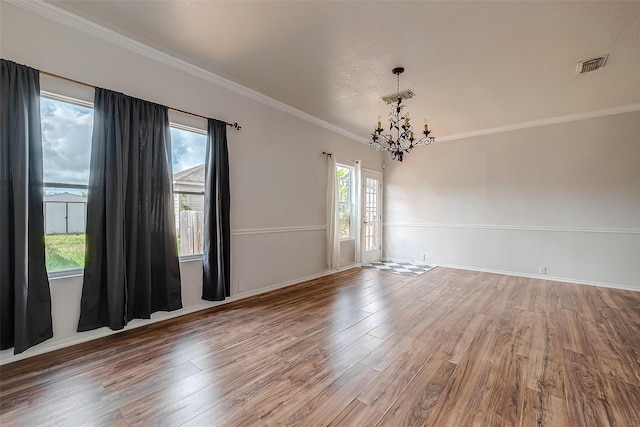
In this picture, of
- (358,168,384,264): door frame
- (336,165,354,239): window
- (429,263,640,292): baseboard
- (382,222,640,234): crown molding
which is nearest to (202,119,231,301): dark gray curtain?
(336,165,354,239): window

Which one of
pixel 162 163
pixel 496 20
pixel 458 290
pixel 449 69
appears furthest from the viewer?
pixel 458 290

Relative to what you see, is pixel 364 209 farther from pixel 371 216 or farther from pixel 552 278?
pixel 552 278

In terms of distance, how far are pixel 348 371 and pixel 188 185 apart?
8.90 feet

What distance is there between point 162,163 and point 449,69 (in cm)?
349

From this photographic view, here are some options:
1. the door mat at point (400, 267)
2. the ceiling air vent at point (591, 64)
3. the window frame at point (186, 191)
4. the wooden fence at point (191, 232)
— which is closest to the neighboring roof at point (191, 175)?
the window frame at point (186, 191)

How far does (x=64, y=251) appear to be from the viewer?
8.05ft

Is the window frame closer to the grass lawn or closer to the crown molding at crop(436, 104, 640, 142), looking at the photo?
the grass lawn

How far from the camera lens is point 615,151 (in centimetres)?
455

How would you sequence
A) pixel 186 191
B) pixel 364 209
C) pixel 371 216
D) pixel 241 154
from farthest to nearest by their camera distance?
pixel 371 216
pixel 364 209
pixel 241 154
pixel 186 191

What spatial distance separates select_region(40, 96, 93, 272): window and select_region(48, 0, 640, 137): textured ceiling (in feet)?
2.92

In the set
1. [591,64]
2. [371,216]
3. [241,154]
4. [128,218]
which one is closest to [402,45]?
[591,64]

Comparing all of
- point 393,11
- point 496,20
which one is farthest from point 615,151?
point 393,11

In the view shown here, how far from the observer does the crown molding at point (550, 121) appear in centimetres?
445

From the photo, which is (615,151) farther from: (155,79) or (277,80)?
(155,79)
